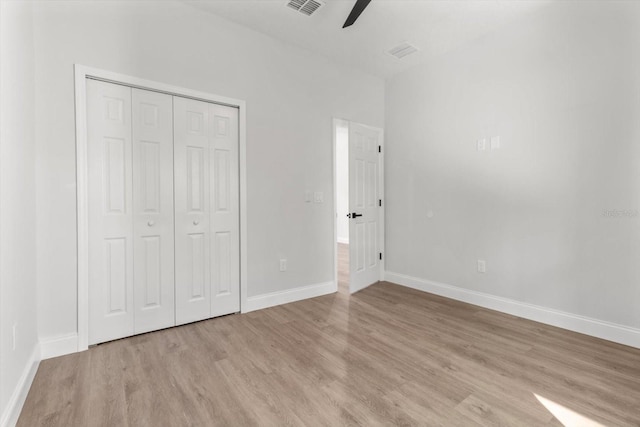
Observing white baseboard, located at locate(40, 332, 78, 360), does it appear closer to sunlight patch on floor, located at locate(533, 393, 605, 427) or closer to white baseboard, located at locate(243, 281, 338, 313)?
white baseboard, located at locate(243, 281, 338, 313)

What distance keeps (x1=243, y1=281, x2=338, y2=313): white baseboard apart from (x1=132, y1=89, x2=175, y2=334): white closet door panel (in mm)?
761

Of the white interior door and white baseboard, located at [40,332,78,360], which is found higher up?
the white interior door

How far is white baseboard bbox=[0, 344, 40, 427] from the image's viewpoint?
144 centimetres

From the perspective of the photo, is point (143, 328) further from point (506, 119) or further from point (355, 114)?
point (506, 119)

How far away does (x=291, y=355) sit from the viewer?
87.0 inches

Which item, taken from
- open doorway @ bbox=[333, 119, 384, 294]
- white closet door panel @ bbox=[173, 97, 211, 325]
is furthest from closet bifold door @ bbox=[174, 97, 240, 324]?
open doorway @ bbox=[333, 119, 384, 294]

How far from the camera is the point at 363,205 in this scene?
3.95m

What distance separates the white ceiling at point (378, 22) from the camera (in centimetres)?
272

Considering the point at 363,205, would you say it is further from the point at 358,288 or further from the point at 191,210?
the point at 191,210

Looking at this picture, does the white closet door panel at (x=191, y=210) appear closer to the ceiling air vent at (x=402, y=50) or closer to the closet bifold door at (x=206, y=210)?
the closet bifold door at (x=206, y=210)

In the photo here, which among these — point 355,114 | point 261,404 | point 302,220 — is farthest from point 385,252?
point 261,404

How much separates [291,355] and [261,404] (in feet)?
1.80

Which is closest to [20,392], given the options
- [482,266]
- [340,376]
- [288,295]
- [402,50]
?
[340,376]

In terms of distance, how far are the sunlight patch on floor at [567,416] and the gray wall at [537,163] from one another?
1352 millimetres
